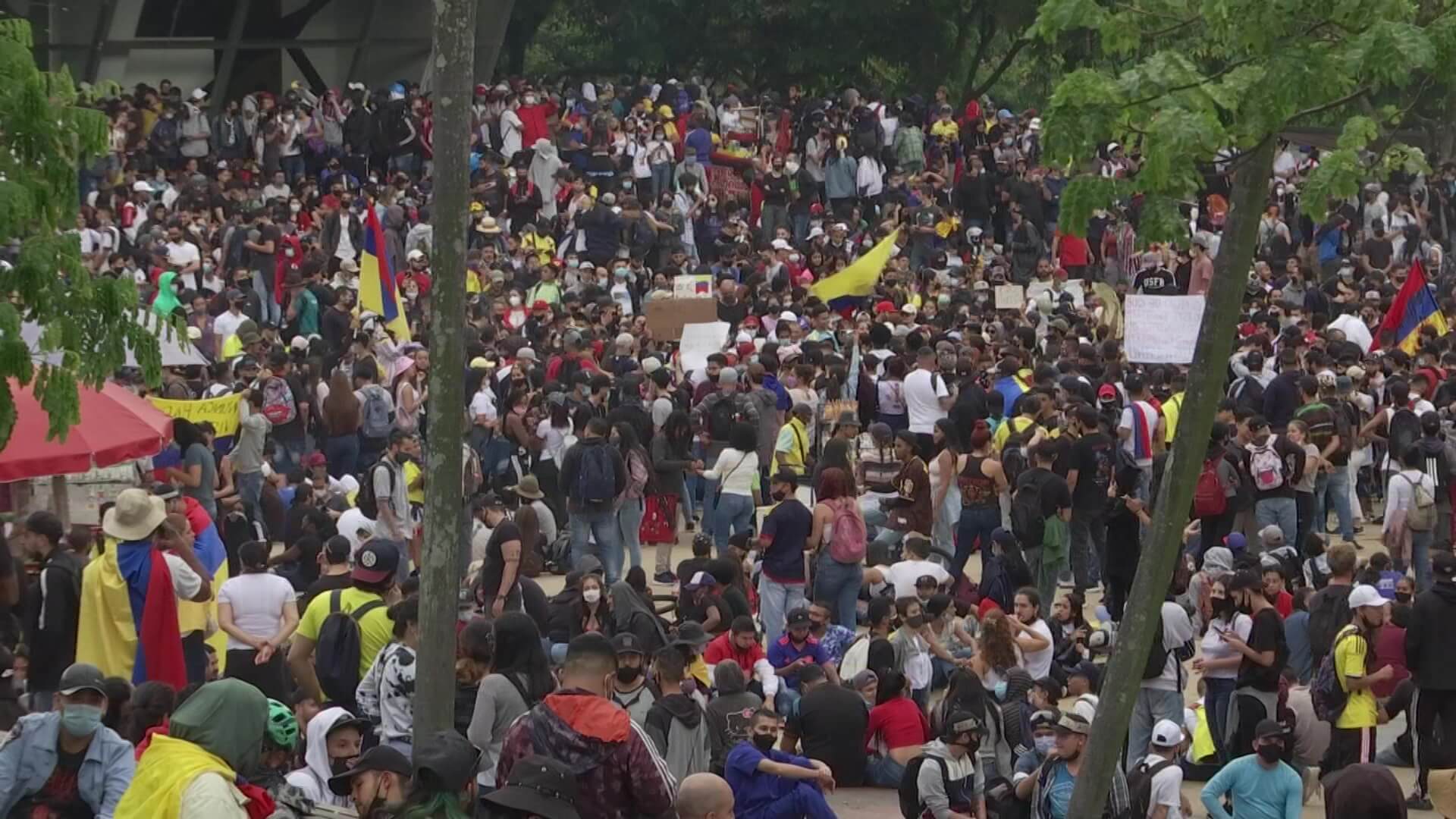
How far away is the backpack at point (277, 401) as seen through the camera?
62.6ft

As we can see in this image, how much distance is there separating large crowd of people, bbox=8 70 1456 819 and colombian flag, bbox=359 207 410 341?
0.14 metres

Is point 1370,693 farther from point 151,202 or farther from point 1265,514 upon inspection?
point 151,202

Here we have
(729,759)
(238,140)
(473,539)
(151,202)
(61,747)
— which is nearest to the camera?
(61,747)

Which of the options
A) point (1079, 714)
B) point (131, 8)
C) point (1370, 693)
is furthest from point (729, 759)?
point (131, 8)

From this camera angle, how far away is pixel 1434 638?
12141 mm

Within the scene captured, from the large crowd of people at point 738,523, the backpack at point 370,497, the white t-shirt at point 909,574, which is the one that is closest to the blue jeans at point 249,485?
the large crowd of people at point 738,523

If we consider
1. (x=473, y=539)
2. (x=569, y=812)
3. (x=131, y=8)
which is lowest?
(x=473, y=539)

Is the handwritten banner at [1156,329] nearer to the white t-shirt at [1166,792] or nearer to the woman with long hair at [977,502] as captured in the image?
the woman with long hair at [977,502]

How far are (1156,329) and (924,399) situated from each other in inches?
79.8

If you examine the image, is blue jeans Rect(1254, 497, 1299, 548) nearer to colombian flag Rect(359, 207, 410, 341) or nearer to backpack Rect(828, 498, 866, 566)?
backpack Rect(828, 498, 866, 566)

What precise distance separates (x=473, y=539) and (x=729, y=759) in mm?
7108

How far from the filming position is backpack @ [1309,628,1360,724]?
1281 cm

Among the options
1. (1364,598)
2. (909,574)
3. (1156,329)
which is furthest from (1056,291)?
(1364,598)

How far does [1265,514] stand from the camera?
1658 centimetres
